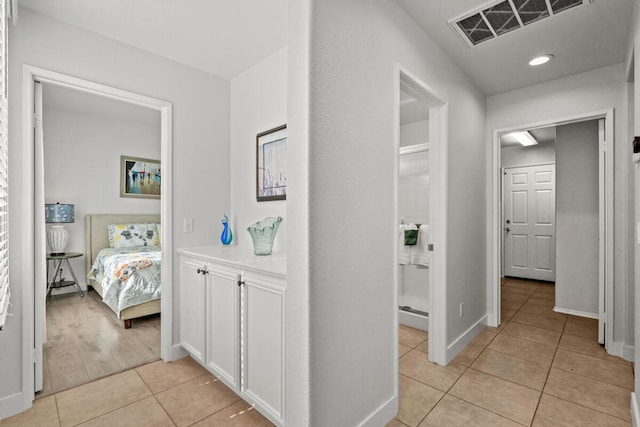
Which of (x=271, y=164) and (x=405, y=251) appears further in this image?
(x=405, y=251)

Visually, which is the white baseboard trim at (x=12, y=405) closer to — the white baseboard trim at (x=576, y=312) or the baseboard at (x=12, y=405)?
the baseboard at (x=12, y=405)

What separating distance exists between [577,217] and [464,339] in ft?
7.32

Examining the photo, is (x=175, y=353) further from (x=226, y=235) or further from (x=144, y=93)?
(x=144, y=93)

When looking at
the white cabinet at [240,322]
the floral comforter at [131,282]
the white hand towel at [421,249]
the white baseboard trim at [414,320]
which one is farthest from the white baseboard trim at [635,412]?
the floral comforter at [131,282]

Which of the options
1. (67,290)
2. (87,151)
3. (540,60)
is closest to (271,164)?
(540,60)

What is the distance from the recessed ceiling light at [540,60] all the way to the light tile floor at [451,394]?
7.95 ft

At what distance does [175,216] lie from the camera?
2506 millimetres

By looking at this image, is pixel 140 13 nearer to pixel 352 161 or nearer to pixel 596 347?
pixel 352 161

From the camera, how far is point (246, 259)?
6.54ft

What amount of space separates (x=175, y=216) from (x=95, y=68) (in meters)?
1.17

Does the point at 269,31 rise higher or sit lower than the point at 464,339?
higher

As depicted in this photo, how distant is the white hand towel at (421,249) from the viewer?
312 cm

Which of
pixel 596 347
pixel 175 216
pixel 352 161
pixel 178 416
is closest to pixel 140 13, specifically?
pixel 175 216

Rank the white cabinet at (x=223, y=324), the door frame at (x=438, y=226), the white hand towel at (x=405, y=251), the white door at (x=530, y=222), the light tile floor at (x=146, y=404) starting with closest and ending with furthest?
the light tile floor at (x=146, y=404), the white cabinet at (x=223, y=324), the door frame at (x=438, y=226), the white hand towel at (x=405, y=251), the white door at (x=530, y=222)
